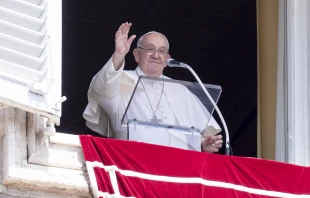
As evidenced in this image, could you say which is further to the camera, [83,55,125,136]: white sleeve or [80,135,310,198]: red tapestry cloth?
[83,55,125,136]: white sleeve

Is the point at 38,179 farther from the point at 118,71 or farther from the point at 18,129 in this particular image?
the point at 118,71

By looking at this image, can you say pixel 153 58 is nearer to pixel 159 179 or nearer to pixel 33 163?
pixel 159 179

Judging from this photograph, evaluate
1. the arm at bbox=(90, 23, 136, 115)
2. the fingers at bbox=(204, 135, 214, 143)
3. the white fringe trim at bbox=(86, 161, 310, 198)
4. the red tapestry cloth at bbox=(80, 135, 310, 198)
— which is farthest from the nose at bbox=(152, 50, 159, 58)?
the white fringe trim at bbox=(86, 161, 310, 198)

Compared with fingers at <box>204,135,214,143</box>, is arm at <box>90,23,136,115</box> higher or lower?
higher

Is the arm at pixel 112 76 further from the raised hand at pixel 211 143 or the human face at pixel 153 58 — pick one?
the raised hand at pixel 211 143

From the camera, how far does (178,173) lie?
7.51 meters

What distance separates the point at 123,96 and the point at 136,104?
4.8 inches

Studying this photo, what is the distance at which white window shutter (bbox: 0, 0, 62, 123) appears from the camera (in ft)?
23.1

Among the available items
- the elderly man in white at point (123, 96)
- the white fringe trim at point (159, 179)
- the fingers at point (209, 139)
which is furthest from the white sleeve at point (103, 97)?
the white fringe trim at point (159, 179)

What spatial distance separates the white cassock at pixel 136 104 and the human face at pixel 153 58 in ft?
0.46

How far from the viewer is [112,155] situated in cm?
741

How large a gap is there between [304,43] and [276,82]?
0.26 metres

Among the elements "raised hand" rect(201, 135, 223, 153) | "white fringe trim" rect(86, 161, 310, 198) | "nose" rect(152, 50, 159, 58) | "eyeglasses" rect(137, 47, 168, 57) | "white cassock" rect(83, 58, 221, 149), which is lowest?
"white fringe trim" rect(86, 161, 310, 198)

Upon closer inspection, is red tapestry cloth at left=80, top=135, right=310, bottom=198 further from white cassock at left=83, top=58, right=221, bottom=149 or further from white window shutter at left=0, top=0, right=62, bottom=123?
white cassock at left=83, top=58, right=221, bottom=149
